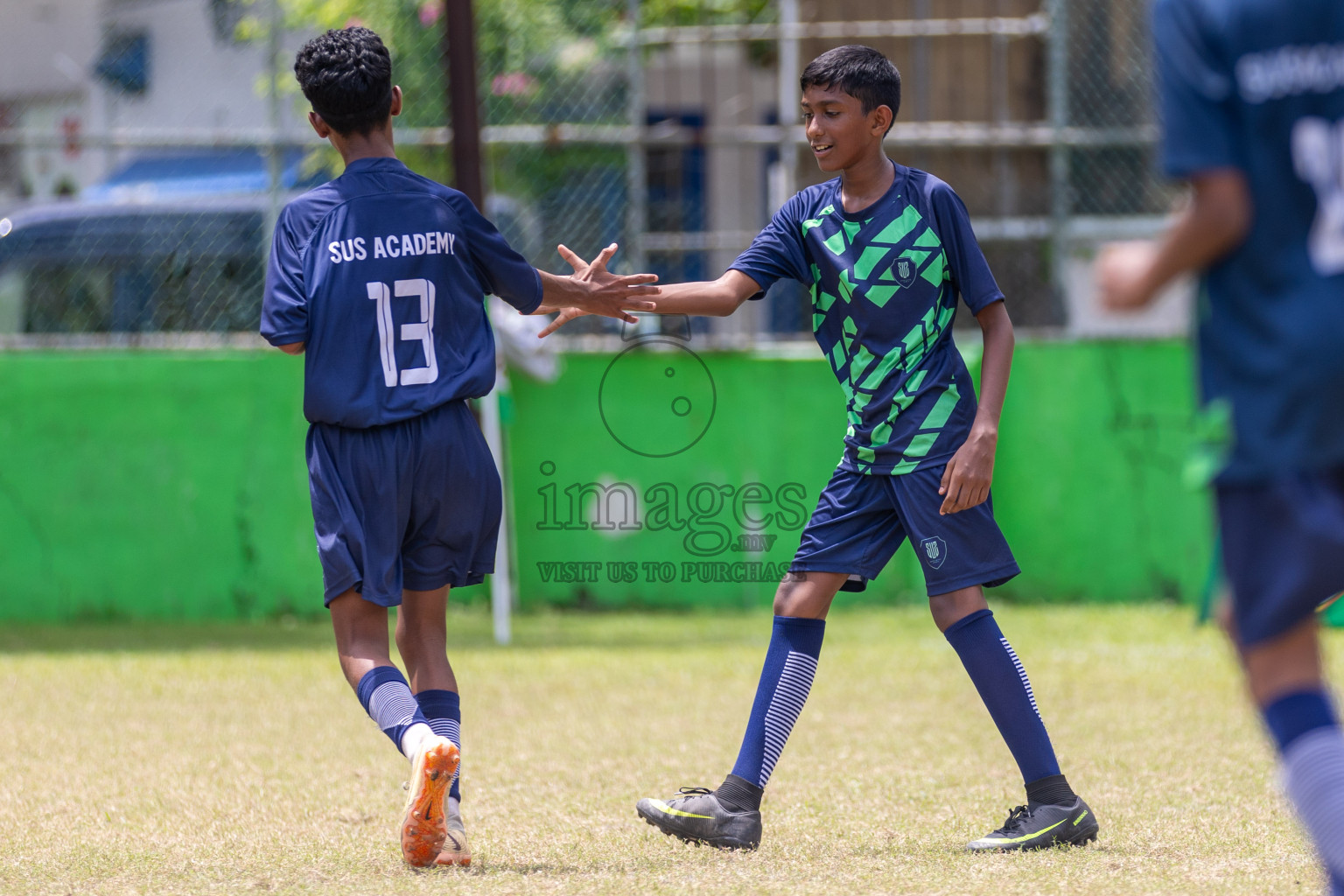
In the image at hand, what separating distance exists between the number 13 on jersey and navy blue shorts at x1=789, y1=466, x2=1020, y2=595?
1.07m

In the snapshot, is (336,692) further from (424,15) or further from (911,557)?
(424,15)

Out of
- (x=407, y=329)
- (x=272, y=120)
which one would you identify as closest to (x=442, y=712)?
(x=407, y=329)

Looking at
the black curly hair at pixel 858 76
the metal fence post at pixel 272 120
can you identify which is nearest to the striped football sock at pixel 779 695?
the black curly hair at pixel 858 76

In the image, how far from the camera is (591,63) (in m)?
9.49

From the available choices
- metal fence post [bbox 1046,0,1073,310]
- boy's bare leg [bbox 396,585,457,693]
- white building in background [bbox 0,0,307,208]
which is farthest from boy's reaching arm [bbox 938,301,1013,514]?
white building in background [bbox 0,0,307,208]

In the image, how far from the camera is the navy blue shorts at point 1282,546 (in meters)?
2.29

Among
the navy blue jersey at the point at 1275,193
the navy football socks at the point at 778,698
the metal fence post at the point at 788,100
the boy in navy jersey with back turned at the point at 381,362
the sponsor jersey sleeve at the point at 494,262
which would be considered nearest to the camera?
the navy blue jersey at the point at 1275,193

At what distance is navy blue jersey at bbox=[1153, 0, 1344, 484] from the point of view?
7.46ft

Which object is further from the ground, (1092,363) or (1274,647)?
(1274,647)

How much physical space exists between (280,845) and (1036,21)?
26.8ft

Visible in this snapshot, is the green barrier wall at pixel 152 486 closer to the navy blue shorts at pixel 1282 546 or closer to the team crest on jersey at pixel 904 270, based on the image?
the team crest on jersey at pixel 904 270

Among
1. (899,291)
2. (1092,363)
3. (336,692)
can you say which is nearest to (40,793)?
(336,692)

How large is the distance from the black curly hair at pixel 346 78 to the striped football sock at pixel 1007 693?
1.93m

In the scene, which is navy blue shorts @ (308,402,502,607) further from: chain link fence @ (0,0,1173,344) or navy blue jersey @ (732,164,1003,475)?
chain link fence @ (0,0,1173,344)
